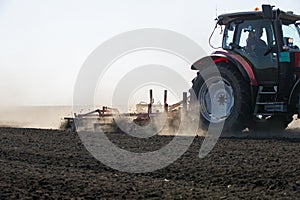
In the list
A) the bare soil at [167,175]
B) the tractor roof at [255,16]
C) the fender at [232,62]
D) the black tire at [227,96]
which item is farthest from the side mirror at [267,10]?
the bare soil at [167,175]

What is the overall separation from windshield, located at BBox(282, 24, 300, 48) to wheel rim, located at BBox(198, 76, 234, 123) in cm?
127

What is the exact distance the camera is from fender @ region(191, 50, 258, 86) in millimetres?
10305

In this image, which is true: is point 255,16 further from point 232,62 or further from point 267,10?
point 232,62

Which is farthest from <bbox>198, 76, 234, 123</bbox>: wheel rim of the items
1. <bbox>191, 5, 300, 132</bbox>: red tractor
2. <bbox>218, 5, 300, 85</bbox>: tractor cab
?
<bbox>218, 5, 300, 85</bbox>: tractor cab

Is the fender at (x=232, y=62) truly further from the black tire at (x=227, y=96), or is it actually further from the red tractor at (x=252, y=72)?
the black tire at (x=227, y=96)

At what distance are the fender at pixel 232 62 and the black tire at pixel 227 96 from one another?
117 millimetres

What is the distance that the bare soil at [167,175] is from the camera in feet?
17.5

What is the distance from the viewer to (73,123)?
12727 mm

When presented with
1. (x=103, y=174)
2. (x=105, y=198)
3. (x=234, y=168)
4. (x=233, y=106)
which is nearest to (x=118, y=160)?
(x=103, y=174)

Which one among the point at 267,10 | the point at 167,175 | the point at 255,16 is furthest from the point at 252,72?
the point at 167,175

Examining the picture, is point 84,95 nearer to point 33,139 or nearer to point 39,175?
point 33,139

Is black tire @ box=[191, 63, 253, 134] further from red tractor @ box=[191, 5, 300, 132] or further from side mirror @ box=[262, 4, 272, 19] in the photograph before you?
side mirror @ box=[262, 4, 272, 19]

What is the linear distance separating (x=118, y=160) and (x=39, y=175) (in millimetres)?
1425

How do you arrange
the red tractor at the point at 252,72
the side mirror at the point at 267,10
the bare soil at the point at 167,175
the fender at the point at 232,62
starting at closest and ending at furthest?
the bare soil at the point at 167,175 < the side mirror at the point at 267,10 < the red tractor at the point at 252,72 < the fender at the point at 232,62
